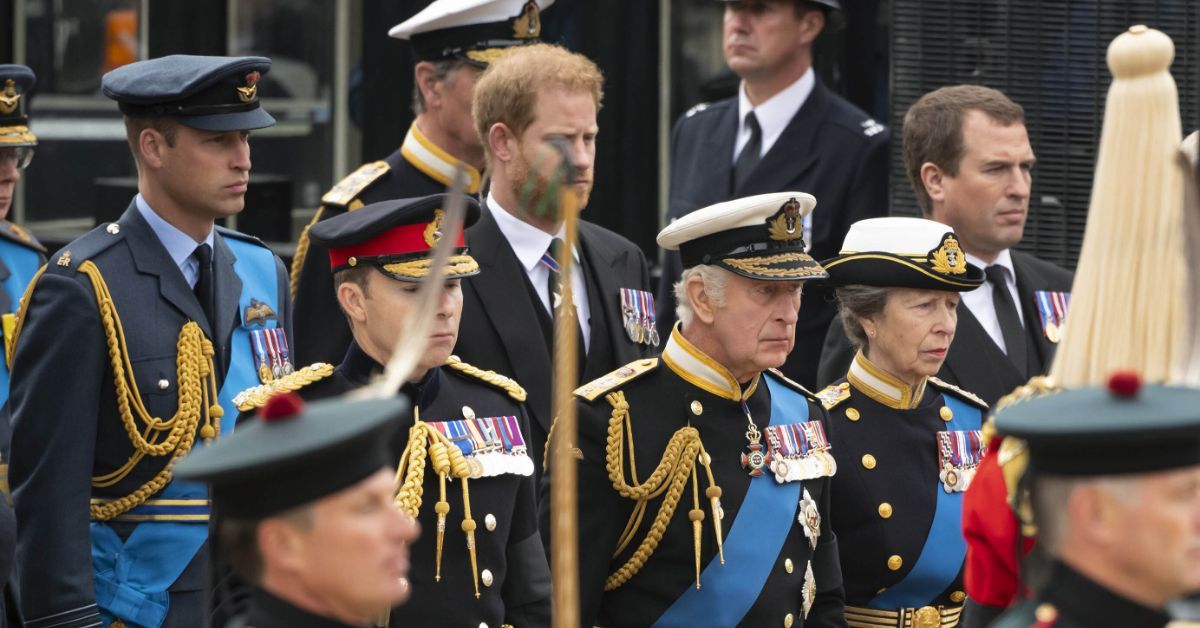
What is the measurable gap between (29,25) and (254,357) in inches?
230

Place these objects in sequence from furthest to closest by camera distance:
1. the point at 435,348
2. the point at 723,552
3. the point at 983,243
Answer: the point at 983,243, the point at 723,552, the point at 435,348

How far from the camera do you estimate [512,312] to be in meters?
6.02

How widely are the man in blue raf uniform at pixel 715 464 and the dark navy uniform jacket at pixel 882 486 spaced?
0.91 feet

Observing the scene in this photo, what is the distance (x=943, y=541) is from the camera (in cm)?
565

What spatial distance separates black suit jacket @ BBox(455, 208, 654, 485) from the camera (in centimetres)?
595

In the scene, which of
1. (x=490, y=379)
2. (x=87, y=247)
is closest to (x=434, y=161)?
(x=87, y=247)

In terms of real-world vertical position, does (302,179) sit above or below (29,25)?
below

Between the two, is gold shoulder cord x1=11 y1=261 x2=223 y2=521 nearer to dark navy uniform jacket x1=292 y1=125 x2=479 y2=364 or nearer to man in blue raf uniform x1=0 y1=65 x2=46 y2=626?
dark navy uniform jacket x1=292 y1=125 x2=479 y2=364

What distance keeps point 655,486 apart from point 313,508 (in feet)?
6.22

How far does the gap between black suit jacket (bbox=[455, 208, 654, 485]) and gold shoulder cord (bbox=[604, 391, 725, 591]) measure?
2.61ft

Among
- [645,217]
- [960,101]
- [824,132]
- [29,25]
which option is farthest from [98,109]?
[960,101]

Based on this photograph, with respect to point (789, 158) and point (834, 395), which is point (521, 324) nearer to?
point (834, 395)

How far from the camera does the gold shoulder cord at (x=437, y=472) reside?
190 inches

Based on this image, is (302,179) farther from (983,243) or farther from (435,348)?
(435,348)
